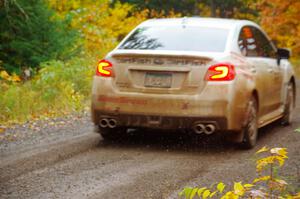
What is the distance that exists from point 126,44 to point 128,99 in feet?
3.22

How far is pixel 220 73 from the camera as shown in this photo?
7.60 metres

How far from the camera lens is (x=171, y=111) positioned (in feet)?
25.0

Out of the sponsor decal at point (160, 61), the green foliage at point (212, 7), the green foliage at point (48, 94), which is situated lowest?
the green foliage at point (212, 7)

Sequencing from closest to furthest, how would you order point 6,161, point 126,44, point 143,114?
point 6,161 < point 143,114 < point 126,44

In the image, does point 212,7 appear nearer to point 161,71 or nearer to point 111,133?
point 111,133

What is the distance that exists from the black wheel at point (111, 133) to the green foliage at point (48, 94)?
279 centimetres

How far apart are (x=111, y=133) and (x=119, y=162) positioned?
150 centimetres

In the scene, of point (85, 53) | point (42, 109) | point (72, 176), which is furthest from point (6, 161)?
point (85, 53)

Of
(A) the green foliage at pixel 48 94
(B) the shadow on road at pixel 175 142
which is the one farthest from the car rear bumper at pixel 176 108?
(A) the green foliage at pixel 48 94

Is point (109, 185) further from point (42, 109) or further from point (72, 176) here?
point (42, 109)

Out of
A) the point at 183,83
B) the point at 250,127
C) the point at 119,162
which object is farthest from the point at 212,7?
the point at 119,162

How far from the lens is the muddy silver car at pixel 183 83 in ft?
24.9

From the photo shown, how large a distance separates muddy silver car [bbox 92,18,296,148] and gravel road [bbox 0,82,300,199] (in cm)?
34

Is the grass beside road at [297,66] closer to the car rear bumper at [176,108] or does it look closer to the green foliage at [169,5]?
the green foliage at [169,5]
